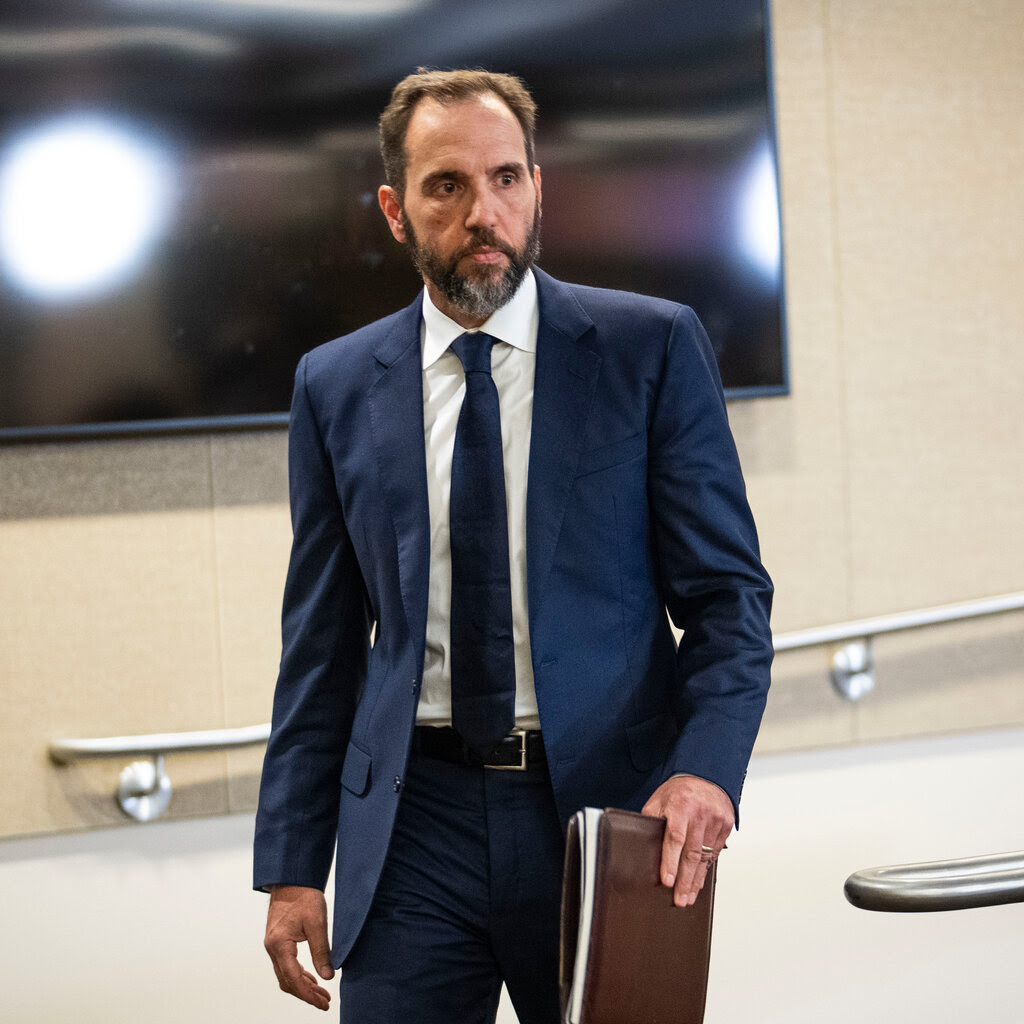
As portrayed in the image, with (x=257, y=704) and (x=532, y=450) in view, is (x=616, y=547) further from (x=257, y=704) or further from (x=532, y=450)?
(x=257, y=704)

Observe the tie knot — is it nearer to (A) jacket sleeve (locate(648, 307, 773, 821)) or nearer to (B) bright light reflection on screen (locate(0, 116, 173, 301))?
(A) jacket sleeve (locate(648, 307, 773, 821))

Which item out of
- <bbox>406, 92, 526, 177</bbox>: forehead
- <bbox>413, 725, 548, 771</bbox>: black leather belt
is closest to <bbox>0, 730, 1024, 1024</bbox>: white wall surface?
<bbox>413, 725, 548, 771</bbox>: black leather belt

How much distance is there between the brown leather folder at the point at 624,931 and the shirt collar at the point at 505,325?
2.13 ft

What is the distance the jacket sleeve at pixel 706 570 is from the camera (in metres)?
1.47

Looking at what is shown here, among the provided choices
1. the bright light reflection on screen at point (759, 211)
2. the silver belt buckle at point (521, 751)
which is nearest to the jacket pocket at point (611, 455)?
the silver belt buckle at point (521, 751)

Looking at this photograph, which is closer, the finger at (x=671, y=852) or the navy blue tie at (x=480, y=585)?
the finger at (x=671, y=852)

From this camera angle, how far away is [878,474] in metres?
3.51

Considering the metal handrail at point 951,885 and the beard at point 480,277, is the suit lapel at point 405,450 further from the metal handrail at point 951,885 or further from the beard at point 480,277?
the metal handrail at point 951,885

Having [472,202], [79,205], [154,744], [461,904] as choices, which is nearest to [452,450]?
[472,202]

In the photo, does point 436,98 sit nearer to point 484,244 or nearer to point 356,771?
point 484,244

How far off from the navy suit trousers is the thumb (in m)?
0.03

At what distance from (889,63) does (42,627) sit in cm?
263

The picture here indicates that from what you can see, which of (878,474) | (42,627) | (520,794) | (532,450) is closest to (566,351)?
(532,450)

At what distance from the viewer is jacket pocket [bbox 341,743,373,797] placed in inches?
64.8
